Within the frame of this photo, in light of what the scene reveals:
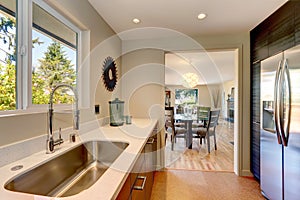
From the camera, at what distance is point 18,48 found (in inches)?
45.3

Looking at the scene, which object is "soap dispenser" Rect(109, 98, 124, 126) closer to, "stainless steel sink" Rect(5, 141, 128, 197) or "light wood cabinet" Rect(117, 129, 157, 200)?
"stainless steel sink" Rect(5, 141, 128, 197)

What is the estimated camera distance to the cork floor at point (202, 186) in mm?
2135

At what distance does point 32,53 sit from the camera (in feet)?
4.19

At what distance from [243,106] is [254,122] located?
0.29m

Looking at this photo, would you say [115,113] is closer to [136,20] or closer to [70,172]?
[70,172]

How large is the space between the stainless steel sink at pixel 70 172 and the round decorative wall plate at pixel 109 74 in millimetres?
1073

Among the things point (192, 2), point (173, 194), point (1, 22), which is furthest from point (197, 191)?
point (1, 22)

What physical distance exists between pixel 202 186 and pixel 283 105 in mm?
1452

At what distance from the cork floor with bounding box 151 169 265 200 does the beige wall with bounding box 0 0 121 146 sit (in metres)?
1.27

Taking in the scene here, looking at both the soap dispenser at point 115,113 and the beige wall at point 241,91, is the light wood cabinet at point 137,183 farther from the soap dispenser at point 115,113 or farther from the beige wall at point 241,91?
the beige wall at point 241,91

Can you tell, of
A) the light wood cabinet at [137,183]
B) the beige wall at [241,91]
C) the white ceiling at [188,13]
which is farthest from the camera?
the beige wall at [241,91]

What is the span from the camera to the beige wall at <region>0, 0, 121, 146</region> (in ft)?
3.39

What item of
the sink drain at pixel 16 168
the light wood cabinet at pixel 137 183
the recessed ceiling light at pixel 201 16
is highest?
the recessed ceiling light at pixel 201 16

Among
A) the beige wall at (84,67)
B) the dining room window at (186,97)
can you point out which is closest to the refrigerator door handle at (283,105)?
the beige wall at (84,67)
